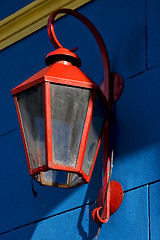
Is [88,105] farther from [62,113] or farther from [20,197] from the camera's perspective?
[20,197]

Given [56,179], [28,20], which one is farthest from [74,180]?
[28,20]

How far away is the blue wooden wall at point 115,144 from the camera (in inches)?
123

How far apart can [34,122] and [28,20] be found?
1421 millimetres

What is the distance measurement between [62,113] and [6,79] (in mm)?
1369

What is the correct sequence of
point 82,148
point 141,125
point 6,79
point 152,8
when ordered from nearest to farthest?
point 82,148 < point 141,125 < point 152,8 < point 6,79

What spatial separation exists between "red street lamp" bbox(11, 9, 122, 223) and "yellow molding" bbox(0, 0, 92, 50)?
3.48 feet

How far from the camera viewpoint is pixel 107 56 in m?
3.39

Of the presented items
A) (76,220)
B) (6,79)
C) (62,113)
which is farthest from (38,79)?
(6,79)

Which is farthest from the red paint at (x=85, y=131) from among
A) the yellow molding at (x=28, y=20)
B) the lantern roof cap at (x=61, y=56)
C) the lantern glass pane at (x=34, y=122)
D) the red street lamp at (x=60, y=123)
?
the yellow molding at (x=28, y=20)

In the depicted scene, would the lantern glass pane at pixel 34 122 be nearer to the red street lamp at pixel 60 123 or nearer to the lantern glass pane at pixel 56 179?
the red street lamp at pixel 60 123

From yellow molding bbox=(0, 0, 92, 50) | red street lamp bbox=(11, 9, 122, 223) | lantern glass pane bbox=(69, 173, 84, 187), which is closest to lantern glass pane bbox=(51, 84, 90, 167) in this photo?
red street lamp bbox=(11, 9, 122, 223)

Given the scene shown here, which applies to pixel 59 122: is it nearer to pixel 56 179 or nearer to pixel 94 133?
pixel 94 133

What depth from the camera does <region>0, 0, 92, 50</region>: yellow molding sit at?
4074mm

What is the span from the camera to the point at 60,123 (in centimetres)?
286
